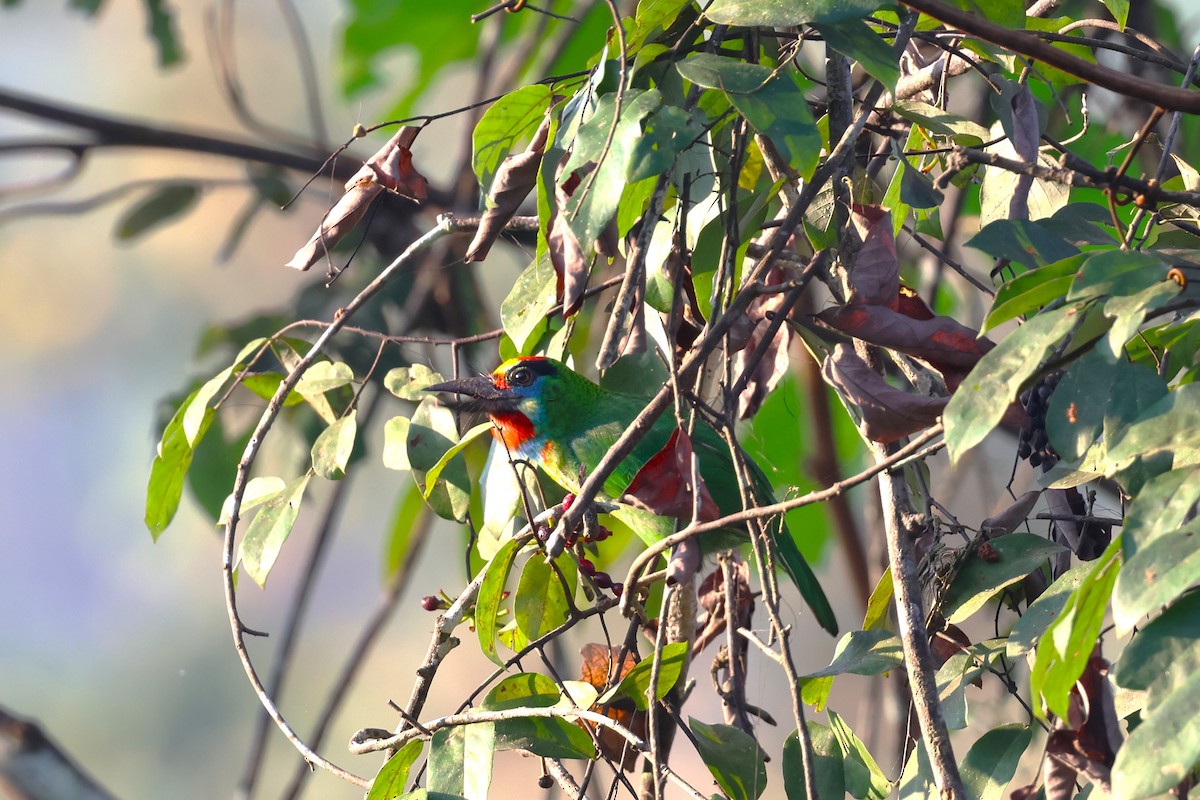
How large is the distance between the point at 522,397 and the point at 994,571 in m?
1.31

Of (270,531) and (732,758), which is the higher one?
(270,531)

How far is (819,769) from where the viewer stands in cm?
152

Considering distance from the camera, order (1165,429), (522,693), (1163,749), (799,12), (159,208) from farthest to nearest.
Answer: (159,208)
(522,693)
(799,12)
(1165,429)
(1163,749)

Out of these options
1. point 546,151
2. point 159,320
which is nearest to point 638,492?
point 546,151

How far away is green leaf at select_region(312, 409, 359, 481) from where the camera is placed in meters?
1.80

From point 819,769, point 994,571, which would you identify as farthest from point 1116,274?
point 819,769

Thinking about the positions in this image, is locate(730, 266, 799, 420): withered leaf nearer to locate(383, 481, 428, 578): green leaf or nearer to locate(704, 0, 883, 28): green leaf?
locate(704, 0, 883, 28): green leaf

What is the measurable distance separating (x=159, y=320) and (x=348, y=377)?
556 centimetres

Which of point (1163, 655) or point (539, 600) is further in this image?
point (539, 600)

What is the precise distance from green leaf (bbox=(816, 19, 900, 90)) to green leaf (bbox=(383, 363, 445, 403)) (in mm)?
899

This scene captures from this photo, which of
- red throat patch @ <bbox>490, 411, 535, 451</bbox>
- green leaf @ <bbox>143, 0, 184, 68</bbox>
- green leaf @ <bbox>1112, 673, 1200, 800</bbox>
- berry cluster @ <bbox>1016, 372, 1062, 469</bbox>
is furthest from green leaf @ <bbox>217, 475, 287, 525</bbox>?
green leaf @ <bbox>143, 0, 184, 68</bbox>

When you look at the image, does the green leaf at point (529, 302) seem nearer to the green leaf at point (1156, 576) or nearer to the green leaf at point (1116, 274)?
the green leaf at point (1116, 274)

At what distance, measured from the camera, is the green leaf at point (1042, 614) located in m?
1.30

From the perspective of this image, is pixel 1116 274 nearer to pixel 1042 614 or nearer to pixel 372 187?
pixel 1042 614
